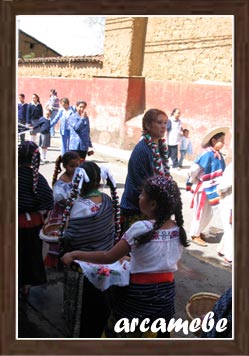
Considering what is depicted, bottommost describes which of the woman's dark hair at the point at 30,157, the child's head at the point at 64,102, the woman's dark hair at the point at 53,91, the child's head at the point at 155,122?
the woman's dark hair at the point at 30,157

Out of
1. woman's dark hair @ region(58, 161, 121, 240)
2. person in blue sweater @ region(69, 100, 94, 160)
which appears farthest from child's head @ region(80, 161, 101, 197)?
person in blue sweater @ region(69, 100, 94, 160)

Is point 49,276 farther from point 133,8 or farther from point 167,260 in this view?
point 133,8

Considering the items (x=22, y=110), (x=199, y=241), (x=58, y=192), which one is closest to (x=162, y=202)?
(x=22, y=110)

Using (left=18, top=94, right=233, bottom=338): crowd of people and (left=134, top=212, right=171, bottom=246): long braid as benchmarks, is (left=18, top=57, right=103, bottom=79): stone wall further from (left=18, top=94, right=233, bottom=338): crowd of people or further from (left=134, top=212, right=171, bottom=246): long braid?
(left=134, top=212, right=171, bottom=246): long braid

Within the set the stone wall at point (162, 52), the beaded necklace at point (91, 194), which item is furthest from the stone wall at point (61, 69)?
the beaded necklace at point (91, 194)

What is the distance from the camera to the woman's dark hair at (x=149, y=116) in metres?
3.28

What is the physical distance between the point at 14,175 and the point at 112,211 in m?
0.81

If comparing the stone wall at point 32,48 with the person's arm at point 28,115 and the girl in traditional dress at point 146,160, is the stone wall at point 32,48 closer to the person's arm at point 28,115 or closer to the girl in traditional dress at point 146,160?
the person's arm at point 28,115

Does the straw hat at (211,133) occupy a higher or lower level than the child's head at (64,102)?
lower

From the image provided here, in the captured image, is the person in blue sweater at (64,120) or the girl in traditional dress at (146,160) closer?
the girl in traditional dress at (146,160)

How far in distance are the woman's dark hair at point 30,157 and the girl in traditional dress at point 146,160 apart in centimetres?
61

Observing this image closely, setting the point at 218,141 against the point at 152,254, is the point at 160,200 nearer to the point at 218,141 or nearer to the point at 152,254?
the point at 152,254

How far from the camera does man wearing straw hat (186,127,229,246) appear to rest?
3.27 m

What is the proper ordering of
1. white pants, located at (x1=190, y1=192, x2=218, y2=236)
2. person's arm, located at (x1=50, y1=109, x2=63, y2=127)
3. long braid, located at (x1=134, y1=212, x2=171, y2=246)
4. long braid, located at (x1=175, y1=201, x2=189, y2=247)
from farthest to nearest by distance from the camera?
white pants, located at (x1=190, y1=192, x2=218, y2=236) < person's arm, located at (x1=50, y1=109, x2=63, y2=127) < long braid, located at (x1=175, y1=201, x2=189, y2=247) < long braid, located at (x1=134, y1=212, x2=171, y2=246)
